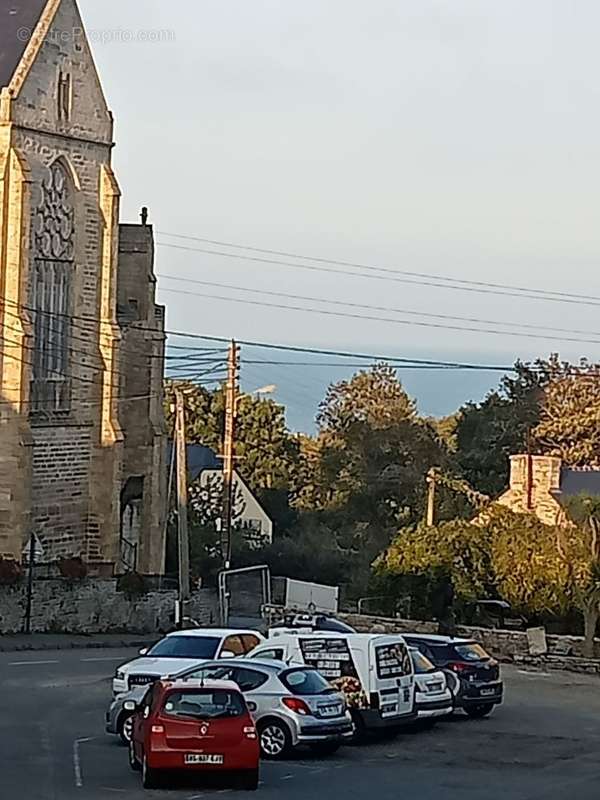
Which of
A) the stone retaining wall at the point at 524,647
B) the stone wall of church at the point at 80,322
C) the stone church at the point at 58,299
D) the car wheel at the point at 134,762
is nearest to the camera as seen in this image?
the car wheel at the point at 134,762

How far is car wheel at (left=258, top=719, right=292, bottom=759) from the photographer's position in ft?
74.8

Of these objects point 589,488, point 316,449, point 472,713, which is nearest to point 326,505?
point 316,449

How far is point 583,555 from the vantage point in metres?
43.1

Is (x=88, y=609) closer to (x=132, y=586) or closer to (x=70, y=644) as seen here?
(x=132, y=586)

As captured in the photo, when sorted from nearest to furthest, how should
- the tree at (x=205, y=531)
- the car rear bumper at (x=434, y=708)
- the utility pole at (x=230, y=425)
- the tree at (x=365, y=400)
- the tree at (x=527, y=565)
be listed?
the car rear bumper at (x=434, y=708) → the tree at (x=527, y=565) → the utility pole at (x=230, y=425) → the tree at (x=205, y=531) → the tree at (x=365, y=400)

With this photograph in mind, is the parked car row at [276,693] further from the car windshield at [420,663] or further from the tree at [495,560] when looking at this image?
the tree at [495,560]

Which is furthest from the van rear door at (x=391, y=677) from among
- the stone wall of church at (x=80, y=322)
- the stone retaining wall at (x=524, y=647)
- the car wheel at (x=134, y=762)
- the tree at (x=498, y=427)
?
the tree at (x=498, y=427)

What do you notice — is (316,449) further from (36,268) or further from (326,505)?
(36,268)

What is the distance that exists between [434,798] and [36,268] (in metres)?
33.4

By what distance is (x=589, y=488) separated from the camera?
55.1m

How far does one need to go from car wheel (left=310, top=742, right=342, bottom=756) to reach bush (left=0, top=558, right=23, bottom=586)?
21330mm

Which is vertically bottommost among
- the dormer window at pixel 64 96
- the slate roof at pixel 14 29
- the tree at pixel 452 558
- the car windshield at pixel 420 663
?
the car windshield at pixel 420 663

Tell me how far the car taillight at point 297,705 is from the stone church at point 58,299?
1043 inches

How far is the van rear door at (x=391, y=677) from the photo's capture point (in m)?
25.2
